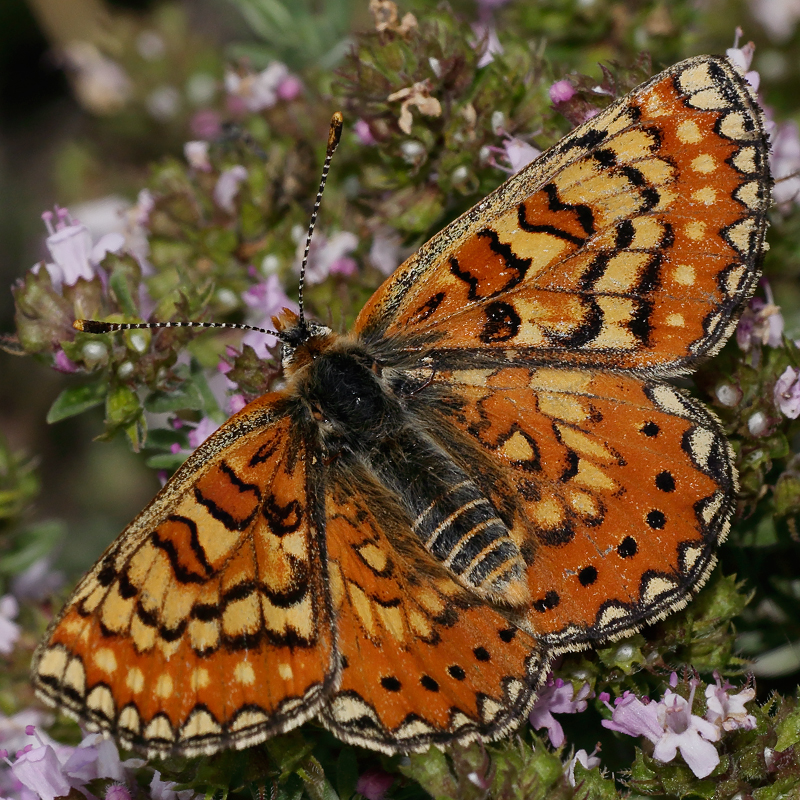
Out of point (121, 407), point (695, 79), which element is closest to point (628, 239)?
point (695, 79)

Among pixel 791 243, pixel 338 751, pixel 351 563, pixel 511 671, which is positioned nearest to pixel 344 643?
pixel 351 563

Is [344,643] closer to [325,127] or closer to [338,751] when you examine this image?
[338,751]

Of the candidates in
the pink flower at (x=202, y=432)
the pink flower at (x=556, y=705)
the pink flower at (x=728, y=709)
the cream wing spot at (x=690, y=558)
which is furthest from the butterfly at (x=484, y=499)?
the pink flower at (x=202, y=432)

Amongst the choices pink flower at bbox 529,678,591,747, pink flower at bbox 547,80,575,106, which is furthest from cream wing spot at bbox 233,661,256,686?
pink flower at bbox 547,80,575,106

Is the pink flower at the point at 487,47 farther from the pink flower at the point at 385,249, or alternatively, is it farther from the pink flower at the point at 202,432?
the pink flower at the point at 202,432

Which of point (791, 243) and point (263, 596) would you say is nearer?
point (263, 596)

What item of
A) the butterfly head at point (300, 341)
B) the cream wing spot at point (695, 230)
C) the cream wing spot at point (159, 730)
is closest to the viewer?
the cream wing spot at point (159, 730)
